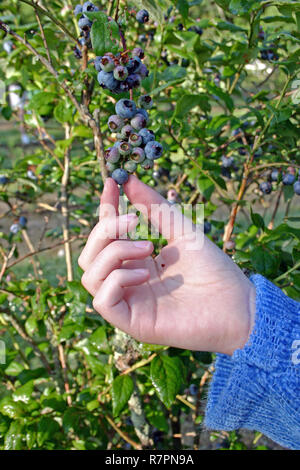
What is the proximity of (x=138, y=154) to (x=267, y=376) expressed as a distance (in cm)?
58

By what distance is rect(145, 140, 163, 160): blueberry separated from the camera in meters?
0.88

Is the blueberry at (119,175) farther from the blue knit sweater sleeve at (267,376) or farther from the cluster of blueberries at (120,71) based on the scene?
the blue knit sweater sleeve at (267,376)

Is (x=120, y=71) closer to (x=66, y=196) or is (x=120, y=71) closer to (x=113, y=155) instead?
(x=113, y=155)

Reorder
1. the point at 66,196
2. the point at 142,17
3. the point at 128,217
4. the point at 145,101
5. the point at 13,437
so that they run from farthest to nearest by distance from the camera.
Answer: the point at 66,196, the point at 13,437, the point at 142,17, the point at 145,101, the point at 128,217

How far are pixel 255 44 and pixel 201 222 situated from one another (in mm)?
610

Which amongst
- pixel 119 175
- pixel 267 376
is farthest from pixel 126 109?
pixel 267 376

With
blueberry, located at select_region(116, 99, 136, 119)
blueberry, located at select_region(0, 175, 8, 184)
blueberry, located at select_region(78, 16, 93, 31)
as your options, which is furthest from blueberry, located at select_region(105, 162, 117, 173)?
blueberry, located at select_region(0, 175, 8, 184)

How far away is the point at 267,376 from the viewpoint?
987 mm

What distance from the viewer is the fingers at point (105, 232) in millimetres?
844

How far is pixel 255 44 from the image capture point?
139cm

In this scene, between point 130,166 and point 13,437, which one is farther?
point 13,437

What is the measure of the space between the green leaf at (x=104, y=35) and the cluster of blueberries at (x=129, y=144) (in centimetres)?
11

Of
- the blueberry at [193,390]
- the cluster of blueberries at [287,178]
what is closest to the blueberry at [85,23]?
the cluster of blueberries at [287,178]
